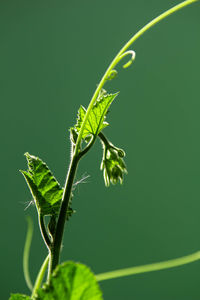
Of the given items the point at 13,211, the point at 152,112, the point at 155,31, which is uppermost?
the point at 155,31

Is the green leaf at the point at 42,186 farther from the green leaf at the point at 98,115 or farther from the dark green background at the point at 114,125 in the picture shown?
the dark green background at the point at 114,125

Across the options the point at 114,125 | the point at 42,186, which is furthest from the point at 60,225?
the point at 114,125

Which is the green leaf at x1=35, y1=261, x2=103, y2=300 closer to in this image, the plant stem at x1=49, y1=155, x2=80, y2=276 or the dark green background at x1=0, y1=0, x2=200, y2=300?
the plant stem at x1=49, y1=155, x2=80, y2=276

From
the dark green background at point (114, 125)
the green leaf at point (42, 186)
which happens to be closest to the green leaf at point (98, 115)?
the green leaf at point (42, 186)

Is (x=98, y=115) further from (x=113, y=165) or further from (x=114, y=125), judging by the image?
(x=114, y=125)

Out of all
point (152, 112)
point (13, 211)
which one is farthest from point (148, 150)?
point (13, 211)

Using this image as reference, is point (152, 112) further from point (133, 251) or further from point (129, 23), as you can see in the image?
point (133, 251)

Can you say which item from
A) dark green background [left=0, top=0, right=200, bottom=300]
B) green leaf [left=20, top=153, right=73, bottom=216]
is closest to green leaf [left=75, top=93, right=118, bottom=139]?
green leaf [left=20, top=153, right=73, bottom=216]
